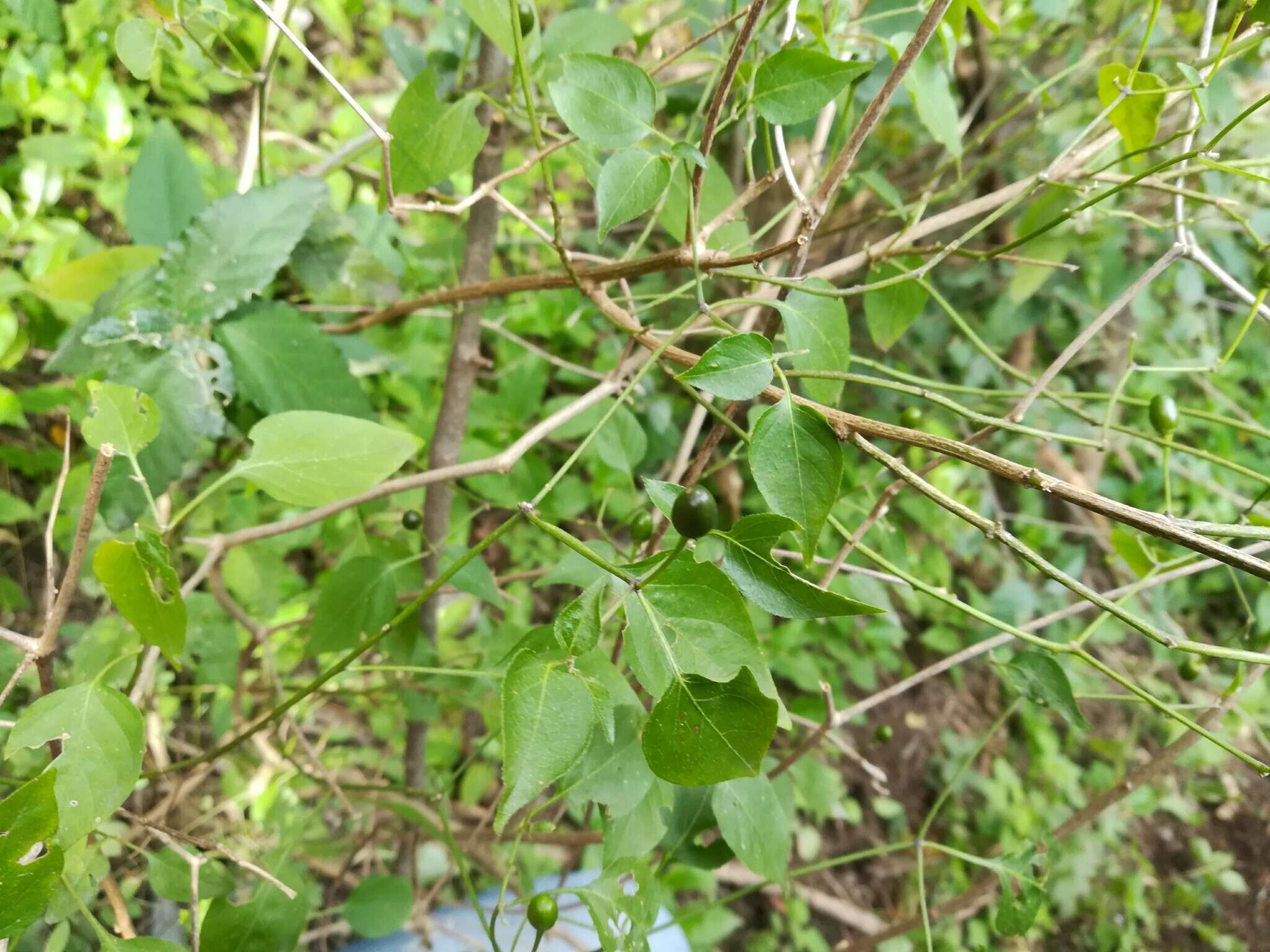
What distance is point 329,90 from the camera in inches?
69.4

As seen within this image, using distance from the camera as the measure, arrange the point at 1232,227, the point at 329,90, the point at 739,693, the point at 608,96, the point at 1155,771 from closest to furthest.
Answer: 1. the point at 739,693
2. the point at 608,96
3. the point at 1155,771
4. the point at 1232,227
5. the point at 329,90

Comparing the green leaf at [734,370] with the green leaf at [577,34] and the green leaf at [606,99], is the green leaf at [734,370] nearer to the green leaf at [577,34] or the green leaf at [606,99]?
the green leaf at [606,99]

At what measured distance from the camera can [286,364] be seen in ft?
2.20

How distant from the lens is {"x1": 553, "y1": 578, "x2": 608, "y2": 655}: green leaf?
363 millimetres

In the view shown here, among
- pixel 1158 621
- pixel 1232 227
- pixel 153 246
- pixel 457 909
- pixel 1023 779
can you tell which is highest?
pixel 153 246

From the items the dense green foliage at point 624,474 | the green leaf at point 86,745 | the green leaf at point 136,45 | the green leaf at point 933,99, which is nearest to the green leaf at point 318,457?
the dense green foliage at point 624,474

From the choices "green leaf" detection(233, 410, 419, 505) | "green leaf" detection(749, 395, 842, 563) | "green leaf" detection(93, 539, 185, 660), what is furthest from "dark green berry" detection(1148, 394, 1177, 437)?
"green leaf" detection(93, 539, 185, 660)

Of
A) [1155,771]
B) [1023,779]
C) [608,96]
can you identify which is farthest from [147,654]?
[1023,779]

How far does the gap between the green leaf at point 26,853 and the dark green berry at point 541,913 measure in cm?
27

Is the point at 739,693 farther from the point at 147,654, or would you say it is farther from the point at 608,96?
the point at 147,654

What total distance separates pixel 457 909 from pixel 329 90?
5.89 feet

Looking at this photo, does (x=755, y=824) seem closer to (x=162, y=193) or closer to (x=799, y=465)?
(x=799, y=465)

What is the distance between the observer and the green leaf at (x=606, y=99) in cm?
44

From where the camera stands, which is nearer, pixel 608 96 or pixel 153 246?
pixel 608 96
